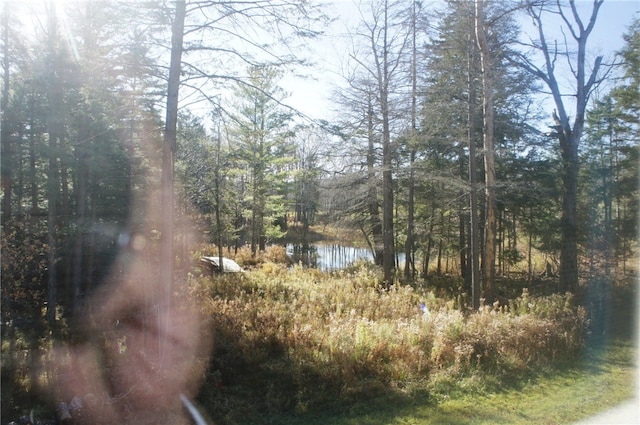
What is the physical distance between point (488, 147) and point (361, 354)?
20.1 feet

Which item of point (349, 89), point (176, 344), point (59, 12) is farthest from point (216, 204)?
point (176, 344)

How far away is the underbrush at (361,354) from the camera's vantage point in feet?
18.0

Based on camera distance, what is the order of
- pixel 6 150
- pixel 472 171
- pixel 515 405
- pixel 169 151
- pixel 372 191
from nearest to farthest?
pixel 515 405 → pixel 169 151 → pixel 472 171 → pixel 6 150 → pixel 372 191

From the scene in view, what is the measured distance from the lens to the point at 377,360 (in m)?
6.16

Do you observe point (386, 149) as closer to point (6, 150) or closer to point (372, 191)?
point (372, 191)

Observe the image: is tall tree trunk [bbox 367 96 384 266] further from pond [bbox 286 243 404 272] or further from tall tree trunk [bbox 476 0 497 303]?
pond [bbox 286 243 404 272]

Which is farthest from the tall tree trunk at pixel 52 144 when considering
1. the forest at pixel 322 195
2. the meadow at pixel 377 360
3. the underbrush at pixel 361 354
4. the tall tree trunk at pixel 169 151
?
the tall tree trunk at pixel 169 151

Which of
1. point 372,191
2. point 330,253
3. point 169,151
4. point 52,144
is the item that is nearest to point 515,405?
point 169,151

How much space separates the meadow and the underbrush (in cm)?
2

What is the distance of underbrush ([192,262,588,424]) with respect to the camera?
5488 millimetres

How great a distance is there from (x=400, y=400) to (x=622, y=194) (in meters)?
Result: 15.4

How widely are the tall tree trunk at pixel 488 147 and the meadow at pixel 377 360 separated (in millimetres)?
1214

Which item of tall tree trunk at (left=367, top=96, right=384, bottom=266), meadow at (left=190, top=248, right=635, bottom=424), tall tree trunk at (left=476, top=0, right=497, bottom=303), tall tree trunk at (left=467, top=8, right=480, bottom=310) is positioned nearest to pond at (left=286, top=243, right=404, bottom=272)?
tall tree trunk at (left=367, top=96, right=384, bottom=266)

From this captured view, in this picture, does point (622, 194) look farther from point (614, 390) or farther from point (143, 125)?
point (143, 125)
